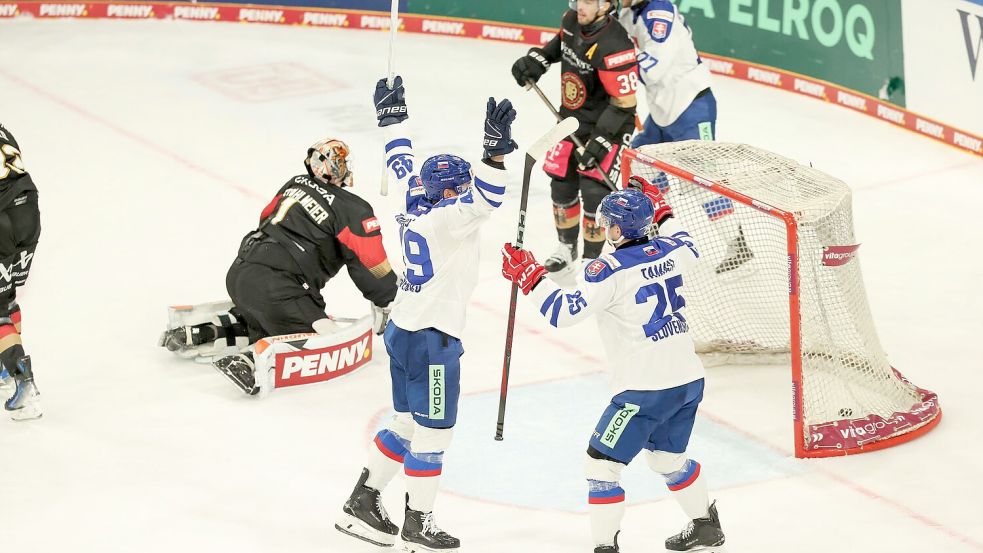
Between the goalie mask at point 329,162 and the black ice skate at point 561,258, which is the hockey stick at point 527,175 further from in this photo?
the black ice skate at point 561,258

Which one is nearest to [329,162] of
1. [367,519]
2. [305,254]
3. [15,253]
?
[305,254]

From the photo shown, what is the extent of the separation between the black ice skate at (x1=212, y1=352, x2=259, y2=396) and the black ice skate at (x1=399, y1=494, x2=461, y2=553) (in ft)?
6.14

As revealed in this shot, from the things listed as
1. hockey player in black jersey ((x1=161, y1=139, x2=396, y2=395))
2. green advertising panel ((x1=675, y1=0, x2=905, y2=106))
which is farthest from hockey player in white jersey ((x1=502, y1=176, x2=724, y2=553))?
green advertising panel ((x1=675, y1=0, x2=905, y2=106))

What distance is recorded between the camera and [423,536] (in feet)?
20.3

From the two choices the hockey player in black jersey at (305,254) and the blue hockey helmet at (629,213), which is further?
the hockey player in black jersey at (305,254)

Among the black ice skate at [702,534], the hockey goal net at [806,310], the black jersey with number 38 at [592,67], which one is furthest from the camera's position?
the black jersey with number 38 at [592,67]

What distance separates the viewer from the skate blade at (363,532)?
249 inches

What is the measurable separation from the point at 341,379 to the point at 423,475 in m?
2.10

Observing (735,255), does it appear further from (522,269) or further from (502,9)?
(502,9)

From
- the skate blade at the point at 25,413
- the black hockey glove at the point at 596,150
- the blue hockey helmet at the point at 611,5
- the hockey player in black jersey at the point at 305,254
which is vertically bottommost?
the skate blade at the point at 25,413

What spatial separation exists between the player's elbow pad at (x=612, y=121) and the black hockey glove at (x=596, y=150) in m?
0.04

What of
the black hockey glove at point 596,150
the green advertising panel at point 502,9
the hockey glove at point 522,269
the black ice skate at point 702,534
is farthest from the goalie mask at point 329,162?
the green advertising panel at point 502,9

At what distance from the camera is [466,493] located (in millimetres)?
6906

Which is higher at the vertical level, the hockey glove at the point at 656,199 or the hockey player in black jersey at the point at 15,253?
the hockey glove at the point at 656,199
